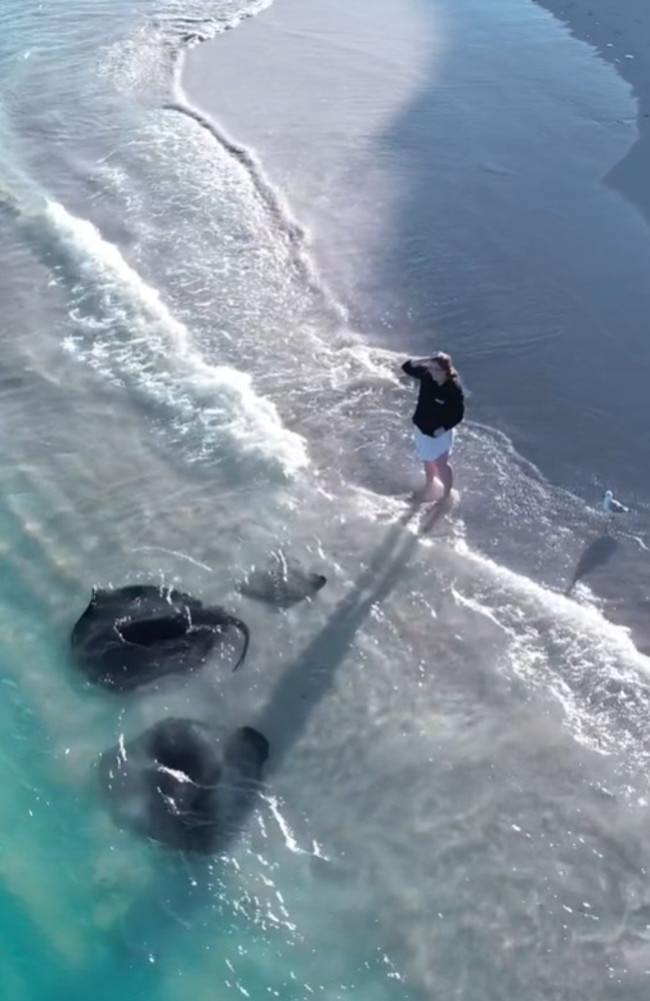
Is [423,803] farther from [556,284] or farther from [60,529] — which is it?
[556,284]

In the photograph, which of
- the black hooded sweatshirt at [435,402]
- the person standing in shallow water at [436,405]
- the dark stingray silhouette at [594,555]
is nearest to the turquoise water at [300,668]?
the dark stingray silhouette at [594,555]

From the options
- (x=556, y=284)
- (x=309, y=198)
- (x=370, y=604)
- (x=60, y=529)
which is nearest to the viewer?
(x=370, y=604)

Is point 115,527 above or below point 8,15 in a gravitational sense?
below

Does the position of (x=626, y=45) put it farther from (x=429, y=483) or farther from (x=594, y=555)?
(x=594, y=555)

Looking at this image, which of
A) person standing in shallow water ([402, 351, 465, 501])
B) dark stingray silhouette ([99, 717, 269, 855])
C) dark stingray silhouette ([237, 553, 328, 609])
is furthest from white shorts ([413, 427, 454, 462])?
dark stingray silhouette ([99, 717, 269, 855])

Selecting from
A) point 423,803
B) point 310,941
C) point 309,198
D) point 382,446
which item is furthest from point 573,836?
point 309,198
